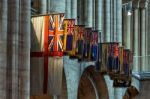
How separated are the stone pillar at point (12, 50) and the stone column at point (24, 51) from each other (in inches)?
10.3

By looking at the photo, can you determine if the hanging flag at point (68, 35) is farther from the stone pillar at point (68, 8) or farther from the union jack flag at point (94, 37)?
the stone pillar at point (68, 8)

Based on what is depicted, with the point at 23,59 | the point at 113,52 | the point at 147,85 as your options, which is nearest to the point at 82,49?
the point at 23,59

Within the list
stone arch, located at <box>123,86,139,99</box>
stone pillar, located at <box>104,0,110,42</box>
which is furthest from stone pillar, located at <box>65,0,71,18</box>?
stone arch, located at <box>123,86,139,99</box>

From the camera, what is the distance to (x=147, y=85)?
46781 mm

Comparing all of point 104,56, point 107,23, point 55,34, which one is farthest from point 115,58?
point 55,34

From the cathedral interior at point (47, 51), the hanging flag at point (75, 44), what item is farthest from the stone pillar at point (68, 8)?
the hanging flag at point (75, 44)

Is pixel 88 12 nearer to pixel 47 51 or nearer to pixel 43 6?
pixel 43 6

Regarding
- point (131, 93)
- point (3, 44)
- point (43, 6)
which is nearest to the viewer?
point (3, 44)

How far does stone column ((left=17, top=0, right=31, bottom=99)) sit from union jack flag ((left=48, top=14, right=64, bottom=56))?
1.32 m

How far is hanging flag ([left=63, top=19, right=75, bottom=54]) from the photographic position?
21.4m

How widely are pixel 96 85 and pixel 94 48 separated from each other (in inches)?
369

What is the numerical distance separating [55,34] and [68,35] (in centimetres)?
100

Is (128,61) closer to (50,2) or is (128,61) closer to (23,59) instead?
(50,2)

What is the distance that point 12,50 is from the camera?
18.8 m
